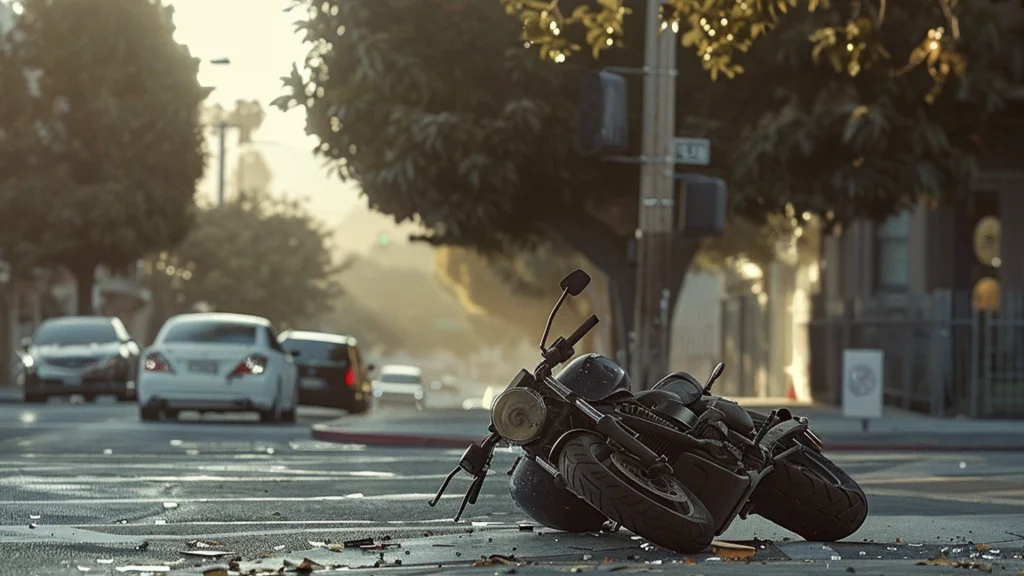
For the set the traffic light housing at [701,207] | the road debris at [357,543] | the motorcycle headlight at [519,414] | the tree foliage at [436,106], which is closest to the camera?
the motorcycle headlight at [519,414]

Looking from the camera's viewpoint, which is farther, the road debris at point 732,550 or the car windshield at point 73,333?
the car windshield at point 73,333

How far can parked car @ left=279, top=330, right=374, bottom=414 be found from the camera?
3438 cm

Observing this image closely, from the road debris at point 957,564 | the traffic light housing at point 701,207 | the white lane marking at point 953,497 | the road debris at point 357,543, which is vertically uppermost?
the traffic light housing at point 701,207

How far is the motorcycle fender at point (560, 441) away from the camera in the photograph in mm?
9273

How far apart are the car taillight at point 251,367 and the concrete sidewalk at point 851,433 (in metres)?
1.25

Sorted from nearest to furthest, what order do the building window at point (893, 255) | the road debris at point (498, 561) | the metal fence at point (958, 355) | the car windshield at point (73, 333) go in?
the road debris at point (498, 561)
the metal fence at point (958, 355)
the car windshield at point (73, 333)
the building window at point (893, 255)

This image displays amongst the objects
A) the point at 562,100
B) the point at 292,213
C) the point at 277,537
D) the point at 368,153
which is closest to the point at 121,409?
the point at 368,153

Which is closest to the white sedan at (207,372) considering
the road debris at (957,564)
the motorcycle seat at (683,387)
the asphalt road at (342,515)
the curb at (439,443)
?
the curb at (439,443)

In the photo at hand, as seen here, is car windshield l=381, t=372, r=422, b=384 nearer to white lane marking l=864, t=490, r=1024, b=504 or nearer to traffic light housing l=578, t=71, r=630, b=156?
traffic light housing l=578, t=71, r=630, b=156

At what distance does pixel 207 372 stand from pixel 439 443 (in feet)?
14.4

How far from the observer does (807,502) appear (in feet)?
32.4

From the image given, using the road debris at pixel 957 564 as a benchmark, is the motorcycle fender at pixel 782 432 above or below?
above

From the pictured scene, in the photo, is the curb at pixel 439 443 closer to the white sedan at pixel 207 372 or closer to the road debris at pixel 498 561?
the white sedan at pixel 207 372

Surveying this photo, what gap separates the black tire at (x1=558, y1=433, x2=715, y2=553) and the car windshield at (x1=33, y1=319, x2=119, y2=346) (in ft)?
87.2
